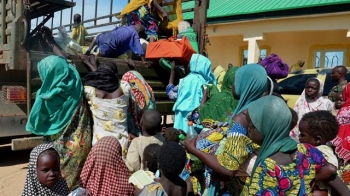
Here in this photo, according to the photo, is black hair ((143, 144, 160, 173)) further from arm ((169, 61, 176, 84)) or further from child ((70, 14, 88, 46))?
child ((70, 14, 88, 46))

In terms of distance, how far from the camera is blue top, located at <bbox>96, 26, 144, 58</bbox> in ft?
14.6

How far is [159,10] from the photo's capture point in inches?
214

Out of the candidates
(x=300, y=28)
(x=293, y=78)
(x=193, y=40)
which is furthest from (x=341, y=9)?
(x=193, y=40)

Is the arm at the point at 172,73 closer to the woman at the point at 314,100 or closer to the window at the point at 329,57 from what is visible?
the woman at the point at 314,100

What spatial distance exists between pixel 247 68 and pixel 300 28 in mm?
8346

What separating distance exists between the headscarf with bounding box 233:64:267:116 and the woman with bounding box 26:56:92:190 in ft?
4.71

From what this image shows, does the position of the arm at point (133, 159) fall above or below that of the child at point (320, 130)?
below

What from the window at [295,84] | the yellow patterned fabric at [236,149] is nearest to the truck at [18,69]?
the yellow patterned fabric at [236,149]

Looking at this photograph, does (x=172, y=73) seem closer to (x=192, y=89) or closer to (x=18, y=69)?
(x=192, y=89)

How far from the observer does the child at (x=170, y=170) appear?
6.13ft

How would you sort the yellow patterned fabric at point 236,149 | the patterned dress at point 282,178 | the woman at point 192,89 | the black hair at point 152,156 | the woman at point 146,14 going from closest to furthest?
the patterned dress at point 282,178 → the yellow patterned fabric at point 236,149 → the black hair at point 152,156 → the woman at point 192,89 → the woman at point 146,14

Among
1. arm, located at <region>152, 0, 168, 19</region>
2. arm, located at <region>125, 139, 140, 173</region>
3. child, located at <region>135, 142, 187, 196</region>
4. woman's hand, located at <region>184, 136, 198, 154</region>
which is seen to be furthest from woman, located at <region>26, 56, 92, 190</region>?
arm, located at <region>152, 0, 168, 19</region>

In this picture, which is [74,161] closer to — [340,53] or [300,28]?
[300,28]

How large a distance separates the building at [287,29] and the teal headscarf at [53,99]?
25.5ft
